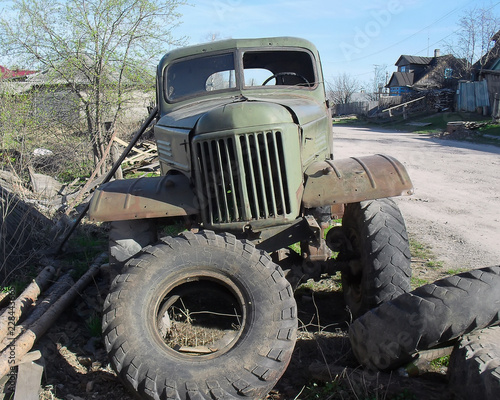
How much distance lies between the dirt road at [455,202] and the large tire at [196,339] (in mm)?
2969

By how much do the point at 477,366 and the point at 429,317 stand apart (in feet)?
1.16

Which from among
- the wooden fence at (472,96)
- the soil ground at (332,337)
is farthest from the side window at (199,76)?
the wooden fence at (472,96)

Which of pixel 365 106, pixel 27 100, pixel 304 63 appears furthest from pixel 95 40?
pixel 365 106

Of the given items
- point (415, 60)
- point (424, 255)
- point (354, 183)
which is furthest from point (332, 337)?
point (415, 60)

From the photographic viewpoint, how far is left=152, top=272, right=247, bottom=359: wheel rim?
3.03m

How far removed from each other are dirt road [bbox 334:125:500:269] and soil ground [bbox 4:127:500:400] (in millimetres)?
13

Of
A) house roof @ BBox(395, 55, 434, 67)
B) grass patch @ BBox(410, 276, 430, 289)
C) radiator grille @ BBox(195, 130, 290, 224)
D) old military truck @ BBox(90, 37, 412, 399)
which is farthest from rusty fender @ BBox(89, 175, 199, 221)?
house roof @ BBox(395, 55, 434, 67)

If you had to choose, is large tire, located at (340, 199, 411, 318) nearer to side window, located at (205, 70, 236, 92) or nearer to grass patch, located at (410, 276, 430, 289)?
grass patch, located at (410, 276, 430, 289)

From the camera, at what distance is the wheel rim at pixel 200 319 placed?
303 cm

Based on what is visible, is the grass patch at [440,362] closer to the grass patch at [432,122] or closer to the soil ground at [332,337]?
the soil ground at [332,337]

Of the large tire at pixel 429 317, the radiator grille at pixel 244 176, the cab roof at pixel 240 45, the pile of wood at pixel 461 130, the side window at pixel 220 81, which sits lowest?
the large tire at pixel 429 317

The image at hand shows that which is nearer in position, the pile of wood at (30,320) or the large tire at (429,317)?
the large tire at (429,317)

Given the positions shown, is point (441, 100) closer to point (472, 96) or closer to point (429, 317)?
point (472, 96)

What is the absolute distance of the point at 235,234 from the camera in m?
3.63
